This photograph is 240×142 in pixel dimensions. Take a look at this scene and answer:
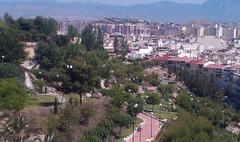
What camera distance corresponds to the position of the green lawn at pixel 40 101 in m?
24.6

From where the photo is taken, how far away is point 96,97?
28.7 metres

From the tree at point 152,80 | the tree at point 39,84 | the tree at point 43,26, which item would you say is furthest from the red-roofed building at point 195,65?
the tree at point 39,84

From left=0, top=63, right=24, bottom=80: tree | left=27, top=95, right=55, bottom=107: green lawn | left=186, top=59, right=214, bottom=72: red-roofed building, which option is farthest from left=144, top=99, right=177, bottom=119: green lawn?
left=186, top=59, right=214, bottom=72: red-roofed building

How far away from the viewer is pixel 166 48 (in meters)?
75.0

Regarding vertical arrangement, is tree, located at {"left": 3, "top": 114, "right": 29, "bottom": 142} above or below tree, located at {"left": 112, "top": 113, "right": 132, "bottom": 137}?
above

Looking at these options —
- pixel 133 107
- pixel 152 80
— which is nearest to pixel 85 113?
pixel 133 107

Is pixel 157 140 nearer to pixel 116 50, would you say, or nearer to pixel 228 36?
pixel 116 50

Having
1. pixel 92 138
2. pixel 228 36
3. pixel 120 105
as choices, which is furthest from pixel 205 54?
pixel 92 138

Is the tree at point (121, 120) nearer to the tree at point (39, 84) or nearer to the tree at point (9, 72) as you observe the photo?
the tree at point (39, 84)

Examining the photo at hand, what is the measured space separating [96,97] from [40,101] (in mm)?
3827

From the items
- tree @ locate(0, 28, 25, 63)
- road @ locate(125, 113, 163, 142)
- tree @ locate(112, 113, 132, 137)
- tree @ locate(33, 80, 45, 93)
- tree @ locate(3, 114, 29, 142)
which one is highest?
tree @ locate(0, 28, 25, 63)

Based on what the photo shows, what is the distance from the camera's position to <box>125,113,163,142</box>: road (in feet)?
72.9

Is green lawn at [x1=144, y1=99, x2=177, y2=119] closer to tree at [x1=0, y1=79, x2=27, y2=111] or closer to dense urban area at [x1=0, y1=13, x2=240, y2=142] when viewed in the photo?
dense urban area at [x1=0, y1=13, x2=240, y2=142]

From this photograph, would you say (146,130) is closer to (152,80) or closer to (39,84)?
(39,84)
